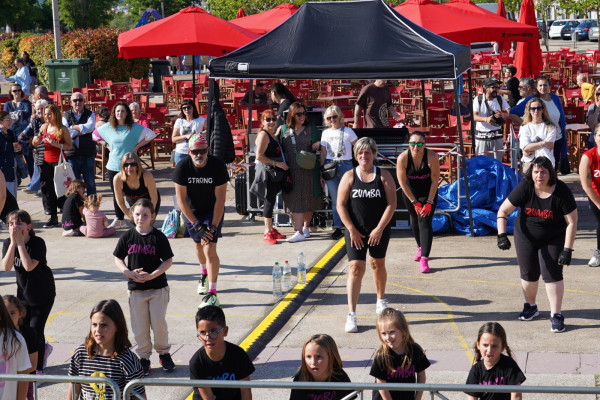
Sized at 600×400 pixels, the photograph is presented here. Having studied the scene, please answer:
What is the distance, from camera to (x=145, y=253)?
757cm

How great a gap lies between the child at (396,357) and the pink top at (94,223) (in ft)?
25.1

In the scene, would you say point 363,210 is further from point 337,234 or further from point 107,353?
point 337,234

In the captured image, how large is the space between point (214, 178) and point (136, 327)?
211 cm

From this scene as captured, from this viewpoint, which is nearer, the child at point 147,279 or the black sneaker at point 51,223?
the child at point 147,279

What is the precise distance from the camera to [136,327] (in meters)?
7.64

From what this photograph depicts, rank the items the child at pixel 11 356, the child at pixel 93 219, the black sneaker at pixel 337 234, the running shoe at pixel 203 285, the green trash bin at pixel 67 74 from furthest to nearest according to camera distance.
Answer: the green trash bin at pixel 67 74, the child at pixel 93 219, the black sneaker at pixel 337 234, the running shoe at pixel 203 285, the child at pixel 11 356

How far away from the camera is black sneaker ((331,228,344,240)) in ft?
40.5

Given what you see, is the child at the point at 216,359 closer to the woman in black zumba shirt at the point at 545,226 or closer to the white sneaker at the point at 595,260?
the woman in black zumba shirt at the point at 545,226

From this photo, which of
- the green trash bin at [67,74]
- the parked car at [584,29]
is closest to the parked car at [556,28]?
the parked car at [584,29]

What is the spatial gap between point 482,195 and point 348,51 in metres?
→ 2.65

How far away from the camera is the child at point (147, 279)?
757 centimetres

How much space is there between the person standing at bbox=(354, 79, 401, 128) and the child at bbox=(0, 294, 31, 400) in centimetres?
1015

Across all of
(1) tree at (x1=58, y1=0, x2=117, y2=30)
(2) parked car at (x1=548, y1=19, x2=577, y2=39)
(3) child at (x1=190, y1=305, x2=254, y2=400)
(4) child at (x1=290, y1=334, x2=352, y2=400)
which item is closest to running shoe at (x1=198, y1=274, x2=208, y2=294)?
(3) child at (x1=190, y1=305, x2=254, y2=400)

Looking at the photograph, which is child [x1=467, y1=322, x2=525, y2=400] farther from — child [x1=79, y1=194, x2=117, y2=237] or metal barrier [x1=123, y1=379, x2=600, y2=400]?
child [x1=79, y1=194, x2=117, y2=237]
